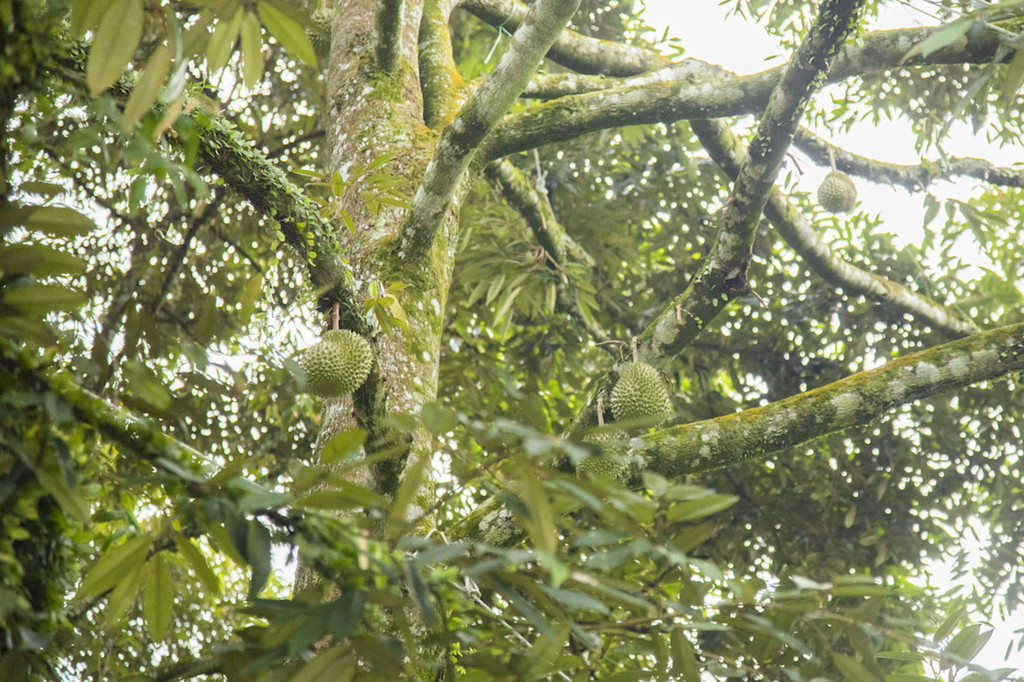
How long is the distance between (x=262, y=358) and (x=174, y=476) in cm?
31

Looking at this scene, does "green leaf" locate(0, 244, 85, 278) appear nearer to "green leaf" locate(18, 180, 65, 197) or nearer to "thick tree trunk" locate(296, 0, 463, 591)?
"green leaf" locate(18, 180, 65, 197)

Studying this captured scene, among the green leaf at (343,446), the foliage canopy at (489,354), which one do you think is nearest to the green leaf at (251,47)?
the foliage canopy at (489,354)

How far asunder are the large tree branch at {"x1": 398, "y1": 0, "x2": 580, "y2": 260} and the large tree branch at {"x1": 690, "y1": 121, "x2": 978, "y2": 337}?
1.08 meters

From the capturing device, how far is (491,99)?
1.87m

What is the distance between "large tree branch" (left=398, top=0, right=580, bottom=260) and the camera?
1.86m

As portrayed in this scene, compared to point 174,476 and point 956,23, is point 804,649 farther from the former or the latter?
point 956,23

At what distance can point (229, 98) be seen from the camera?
350 centimetres

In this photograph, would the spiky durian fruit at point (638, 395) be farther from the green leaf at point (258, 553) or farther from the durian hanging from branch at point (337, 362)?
the green leaf at point (258, 553)

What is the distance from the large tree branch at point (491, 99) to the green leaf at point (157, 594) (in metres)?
1.24

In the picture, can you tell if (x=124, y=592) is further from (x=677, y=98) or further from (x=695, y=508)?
(x=677, y=98)

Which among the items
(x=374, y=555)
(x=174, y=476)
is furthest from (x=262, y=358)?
(x=374, y=555)

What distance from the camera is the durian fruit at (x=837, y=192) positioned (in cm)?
297

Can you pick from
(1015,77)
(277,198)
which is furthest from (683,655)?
(1015,77)

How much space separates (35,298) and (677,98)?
7.23 ft
